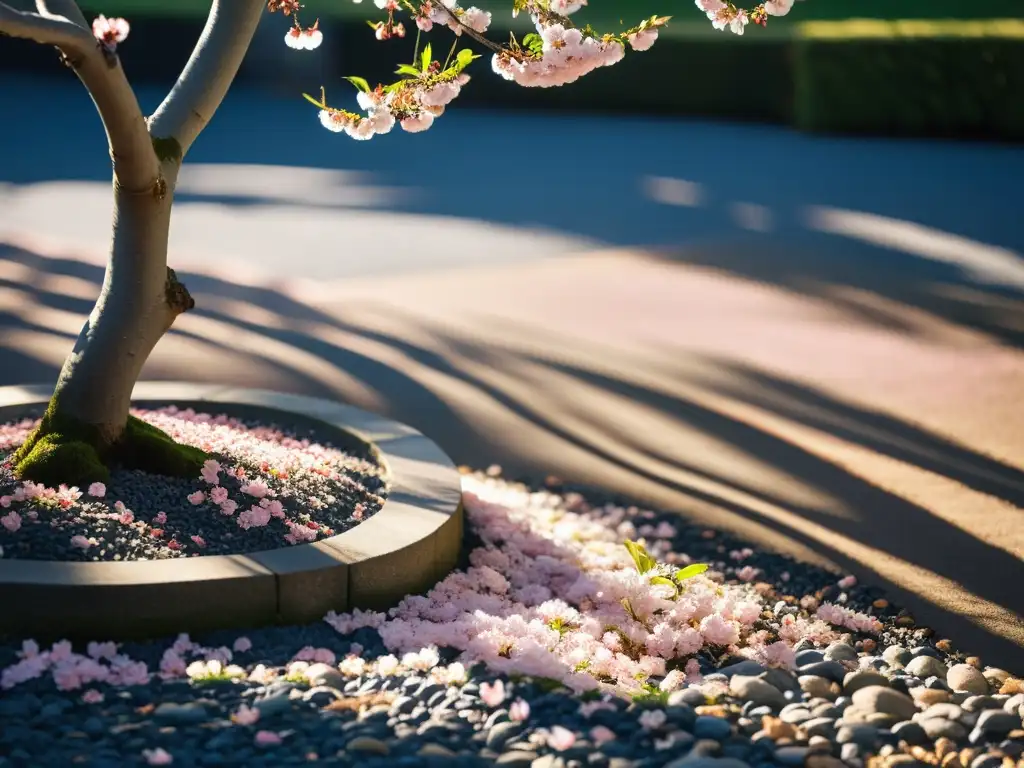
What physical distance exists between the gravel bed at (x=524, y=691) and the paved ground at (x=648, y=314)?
1.98 ft

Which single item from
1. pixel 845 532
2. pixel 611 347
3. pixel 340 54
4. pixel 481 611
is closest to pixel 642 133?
pixel 340 54

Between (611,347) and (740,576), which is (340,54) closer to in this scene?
(611,347)

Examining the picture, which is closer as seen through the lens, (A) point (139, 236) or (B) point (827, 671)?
(B) point (827, 671)

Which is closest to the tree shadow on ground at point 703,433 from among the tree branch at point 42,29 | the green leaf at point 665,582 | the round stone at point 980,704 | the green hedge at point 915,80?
the round stone at point 980,704

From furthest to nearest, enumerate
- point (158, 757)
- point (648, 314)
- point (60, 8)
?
point (648, 314), point (60, 8), point (158, 757)

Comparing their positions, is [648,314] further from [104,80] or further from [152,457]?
[104,80]

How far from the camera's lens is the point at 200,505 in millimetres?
3904

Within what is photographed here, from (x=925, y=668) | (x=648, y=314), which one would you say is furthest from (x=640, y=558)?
(x=648, y=314)

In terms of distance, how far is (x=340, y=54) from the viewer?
16750 mm

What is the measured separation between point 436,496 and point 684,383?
2557mm

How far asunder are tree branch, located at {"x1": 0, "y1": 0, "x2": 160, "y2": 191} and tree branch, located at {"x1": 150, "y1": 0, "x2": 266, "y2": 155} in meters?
0.24

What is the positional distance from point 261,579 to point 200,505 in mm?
528

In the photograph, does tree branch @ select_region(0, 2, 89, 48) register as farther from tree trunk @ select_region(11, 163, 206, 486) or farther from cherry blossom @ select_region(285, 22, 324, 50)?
cherry blossom @ select_region(285, 22, 324, 50)

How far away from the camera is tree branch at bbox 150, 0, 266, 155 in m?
4.07
